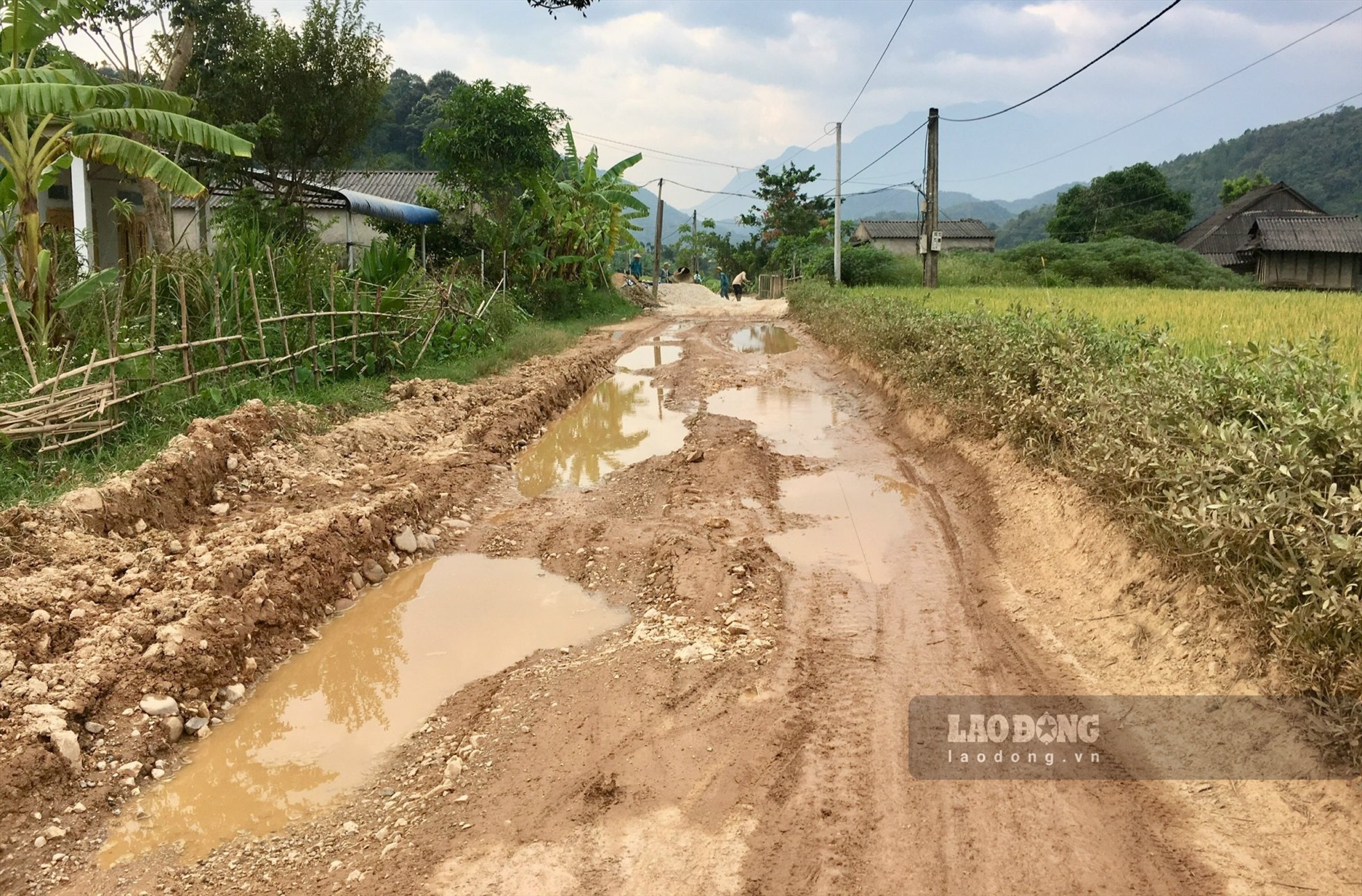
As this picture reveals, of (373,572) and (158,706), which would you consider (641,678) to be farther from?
(373,572)

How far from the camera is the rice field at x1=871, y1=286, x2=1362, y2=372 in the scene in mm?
7367

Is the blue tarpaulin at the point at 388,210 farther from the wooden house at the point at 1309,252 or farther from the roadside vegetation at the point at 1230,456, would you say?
the wooden house at the point at 1309,252

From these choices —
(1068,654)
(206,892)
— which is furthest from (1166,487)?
(206,892)

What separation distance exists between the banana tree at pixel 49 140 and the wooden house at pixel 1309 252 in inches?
1238

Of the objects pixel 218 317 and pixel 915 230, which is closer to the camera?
pixel 218 317

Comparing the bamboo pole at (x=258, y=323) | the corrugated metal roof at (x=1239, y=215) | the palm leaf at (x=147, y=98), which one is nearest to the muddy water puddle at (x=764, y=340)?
the bamboo pole at (x=258, y=323)

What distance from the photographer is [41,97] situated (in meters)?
7.09

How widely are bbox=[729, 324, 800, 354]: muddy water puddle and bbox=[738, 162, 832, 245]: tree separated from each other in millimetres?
25567

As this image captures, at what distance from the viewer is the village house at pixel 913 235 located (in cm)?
4934

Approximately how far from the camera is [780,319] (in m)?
28.5

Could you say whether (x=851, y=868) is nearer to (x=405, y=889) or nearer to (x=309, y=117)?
(x=405, y=889)

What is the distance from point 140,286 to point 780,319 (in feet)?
71.1

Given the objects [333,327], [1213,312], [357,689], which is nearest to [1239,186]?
[1213,312]

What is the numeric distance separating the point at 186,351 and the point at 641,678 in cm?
588
